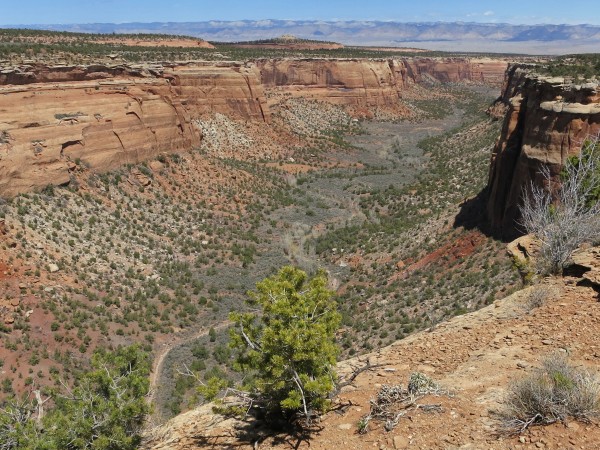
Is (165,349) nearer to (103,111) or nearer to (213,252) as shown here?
(213,252)

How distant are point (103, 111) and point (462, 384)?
3148cm

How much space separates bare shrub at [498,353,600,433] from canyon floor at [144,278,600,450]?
5.2 inches

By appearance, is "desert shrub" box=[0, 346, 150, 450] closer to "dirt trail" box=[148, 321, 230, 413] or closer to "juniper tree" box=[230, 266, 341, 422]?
"juniper tree" box=[230, 266, 341, 422]

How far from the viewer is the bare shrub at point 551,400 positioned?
640cm

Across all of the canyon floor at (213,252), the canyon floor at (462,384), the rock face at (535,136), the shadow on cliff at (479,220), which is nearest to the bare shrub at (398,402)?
the canyon floor at (462,384)

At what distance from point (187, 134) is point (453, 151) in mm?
32218

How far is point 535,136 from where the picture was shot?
2278cm

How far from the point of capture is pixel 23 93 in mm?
28109

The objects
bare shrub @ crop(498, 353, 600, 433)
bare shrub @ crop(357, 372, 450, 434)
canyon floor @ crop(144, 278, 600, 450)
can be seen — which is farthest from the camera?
bare shrub @ crop(357, 372, 450, 434)

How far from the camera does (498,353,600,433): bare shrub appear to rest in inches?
252

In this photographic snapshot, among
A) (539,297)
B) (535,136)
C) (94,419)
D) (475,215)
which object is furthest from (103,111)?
(539,297)

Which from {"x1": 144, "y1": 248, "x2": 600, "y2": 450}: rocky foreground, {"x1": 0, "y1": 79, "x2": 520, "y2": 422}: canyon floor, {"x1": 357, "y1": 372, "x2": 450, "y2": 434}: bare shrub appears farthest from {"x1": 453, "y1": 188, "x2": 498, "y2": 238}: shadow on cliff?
{"x1": 357, "y1": 372, "x2": 450, "y2": 434}: bare shrub

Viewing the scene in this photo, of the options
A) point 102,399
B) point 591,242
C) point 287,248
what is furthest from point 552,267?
point 287,248

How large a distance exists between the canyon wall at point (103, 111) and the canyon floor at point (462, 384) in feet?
72.2
